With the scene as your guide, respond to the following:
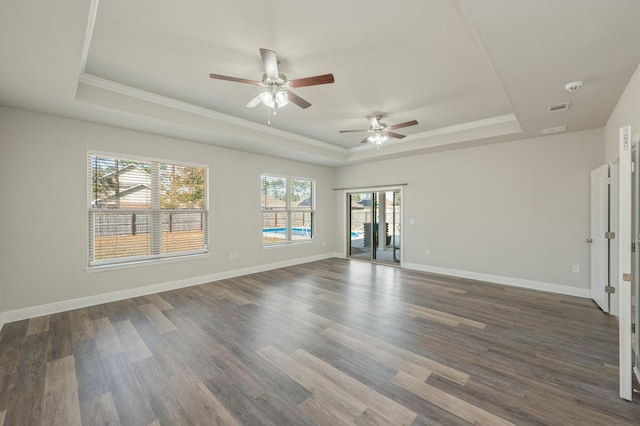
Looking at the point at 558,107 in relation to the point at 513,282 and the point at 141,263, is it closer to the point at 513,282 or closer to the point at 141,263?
the point at 513,282

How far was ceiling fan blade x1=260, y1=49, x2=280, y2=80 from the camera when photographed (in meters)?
2.33

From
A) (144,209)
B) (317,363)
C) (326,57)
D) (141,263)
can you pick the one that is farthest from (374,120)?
(141,263)


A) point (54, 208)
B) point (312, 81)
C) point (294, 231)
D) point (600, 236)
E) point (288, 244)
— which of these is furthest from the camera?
point (294, 231)

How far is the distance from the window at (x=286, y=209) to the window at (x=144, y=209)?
4.94 ft

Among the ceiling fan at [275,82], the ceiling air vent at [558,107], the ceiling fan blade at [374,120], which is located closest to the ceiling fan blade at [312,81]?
the ceiling fan at [275,82]

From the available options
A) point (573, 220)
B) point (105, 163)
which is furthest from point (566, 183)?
point (105, 163)

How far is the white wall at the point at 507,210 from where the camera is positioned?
4.46 metres

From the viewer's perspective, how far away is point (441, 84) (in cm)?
339

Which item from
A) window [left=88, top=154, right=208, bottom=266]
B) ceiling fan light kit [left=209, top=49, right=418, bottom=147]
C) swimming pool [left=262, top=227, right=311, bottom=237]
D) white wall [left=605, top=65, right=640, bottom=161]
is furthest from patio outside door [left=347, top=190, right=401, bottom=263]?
ceiling fan light kit [left=209, top=49, right=418, bottom=147]

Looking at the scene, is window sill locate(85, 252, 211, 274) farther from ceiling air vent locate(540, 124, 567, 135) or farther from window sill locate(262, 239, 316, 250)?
ceiling air vent locate(540, 124, 567, 135)

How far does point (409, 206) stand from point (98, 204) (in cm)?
601

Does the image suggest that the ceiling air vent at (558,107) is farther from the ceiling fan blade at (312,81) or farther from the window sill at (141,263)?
the window sill at (141,263)

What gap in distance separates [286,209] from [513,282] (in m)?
5.05

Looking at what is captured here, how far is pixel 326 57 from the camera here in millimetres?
2805
